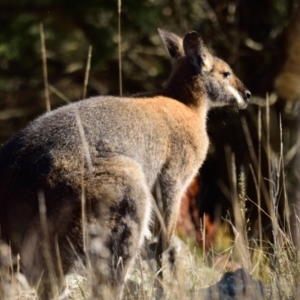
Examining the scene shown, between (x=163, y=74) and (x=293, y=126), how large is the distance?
1802 mm

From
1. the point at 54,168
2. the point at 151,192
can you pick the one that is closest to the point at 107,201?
the point at 54,168

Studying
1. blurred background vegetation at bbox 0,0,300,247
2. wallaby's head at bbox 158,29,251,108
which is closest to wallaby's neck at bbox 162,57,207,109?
wallaby's head at bbox 158,29,251,108

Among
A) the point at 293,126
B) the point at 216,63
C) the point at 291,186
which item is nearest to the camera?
the point at 216,63

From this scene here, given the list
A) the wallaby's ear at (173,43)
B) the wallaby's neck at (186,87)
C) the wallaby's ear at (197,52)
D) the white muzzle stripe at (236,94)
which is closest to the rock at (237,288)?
the wallaby's neck at (186,87)

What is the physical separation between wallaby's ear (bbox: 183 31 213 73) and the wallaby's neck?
76 millimetres

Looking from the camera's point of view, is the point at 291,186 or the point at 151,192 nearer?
the point at 151,192

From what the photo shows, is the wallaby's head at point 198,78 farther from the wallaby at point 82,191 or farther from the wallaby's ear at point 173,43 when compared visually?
the wallaby at point 82,191

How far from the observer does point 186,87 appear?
25.6ft

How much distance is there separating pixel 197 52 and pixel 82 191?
9.34 ft

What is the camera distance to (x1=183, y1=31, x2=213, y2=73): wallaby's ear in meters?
7.61

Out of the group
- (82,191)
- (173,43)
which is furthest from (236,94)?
(82,191)

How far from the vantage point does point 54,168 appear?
567cm

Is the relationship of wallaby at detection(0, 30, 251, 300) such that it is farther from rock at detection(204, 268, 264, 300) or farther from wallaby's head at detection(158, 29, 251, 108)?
wallaby's head at detection(158, 29, 251, 108)

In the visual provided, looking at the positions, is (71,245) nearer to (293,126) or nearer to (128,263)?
(128,263)
